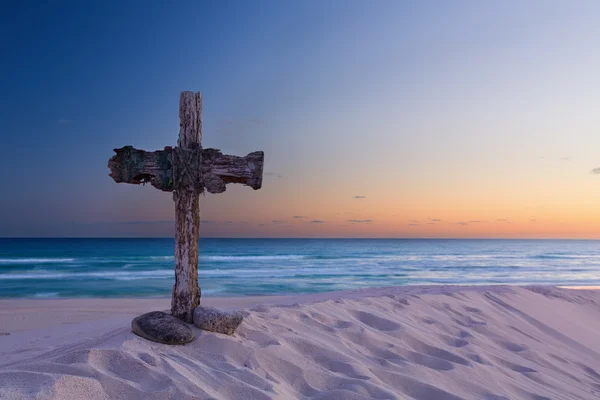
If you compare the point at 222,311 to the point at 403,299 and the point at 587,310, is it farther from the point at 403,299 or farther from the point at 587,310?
the point at 587,310

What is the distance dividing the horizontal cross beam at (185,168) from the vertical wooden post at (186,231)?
0.08m

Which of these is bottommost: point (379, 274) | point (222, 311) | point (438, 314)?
point (379, 274)

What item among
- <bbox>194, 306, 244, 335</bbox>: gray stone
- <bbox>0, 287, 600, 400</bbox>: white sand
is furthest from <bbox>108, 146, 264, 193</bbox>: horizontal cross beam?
<bbox>0, 287, 600, 400</bbox>: white sand

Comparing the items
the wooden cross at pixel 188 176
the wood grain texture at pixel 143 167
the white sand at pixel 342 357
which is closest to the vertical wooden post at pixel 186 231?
the wooden cross at pixel 188 176

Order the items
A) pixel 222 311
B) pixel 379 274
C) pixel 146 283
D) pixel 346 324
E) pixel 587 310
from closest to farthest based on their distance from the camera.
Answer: pixel 222 311 < pixel 346 324 < pixel 587 310 < pixel 146 283 < pixel 379 274

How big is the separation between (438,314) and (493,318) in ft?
3.34

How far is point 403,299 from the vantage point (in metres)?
7.91

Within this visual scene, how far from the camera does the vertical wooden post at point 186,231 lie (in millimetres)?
4848

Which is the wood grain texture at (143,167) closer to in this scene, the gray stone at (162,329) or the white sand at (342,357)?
the gray stone at (162,329)

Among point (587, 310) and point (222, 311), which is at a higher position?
point (222, 311)

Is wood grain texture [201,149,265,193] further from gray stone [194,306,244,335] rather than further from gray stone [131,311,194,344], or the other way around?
gray stone [131,311,194,344]

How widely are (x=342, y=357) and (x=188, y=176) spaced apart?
2572 millimetres

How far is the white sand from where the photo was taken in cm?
341

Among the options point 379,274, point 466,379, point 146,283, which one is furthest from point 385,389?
point 379,274
